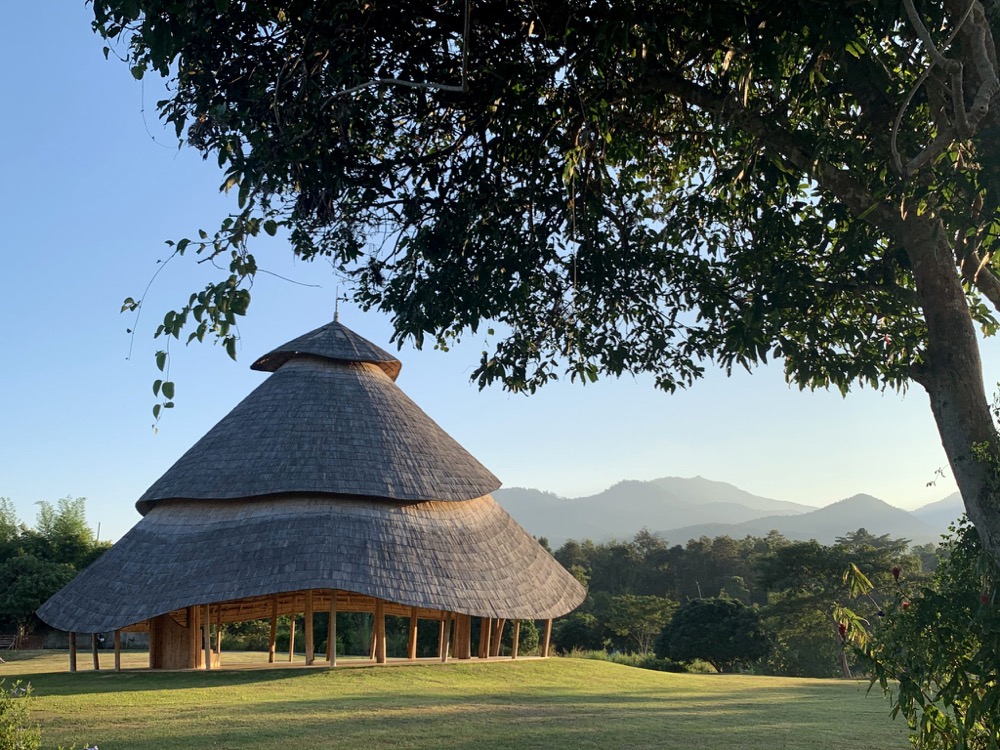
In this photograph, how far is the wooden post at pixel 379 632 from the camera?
20156mm

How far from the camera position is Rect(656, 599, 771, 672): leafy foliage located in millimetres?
30312

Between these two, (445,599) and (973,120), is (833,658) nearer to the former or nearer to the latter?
(445,599)

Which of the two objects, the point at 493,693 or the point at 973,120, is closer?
the point at 973,120

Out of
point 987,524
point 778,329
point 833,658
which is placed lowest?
point 833,658

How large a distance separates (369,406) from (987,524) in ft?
65.9

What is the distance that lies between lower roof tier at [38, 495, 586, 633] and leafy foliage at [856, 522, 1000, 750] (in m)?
14.3

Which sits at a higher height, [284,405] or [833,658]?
[284,405]

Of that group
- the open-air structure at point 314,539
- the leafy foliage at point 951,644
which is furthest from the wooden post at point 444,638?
the leafy foliage at point 951,644

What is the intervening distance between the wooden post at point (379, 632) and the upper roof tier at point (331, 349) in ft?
27.5

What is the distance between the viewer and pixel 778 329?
7309 mm

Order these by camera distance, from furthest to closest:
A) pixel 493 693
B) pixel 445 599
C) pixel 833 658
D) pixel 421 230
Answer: pixel 833 658 → pixel 445 599 → pixel 493 693 → pixel 421 230

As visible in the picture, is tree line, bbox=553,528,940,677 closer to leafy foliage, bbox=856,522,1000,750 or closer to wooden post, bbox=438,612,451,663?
wooden post, bbox=438,612,451,663

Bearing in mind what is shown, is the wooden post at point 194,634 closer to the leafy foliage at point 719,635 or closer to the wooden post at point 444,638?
the wooden post at point 444,638

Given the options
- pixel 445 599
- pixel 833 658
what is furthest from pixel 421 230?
pixel 833 658
